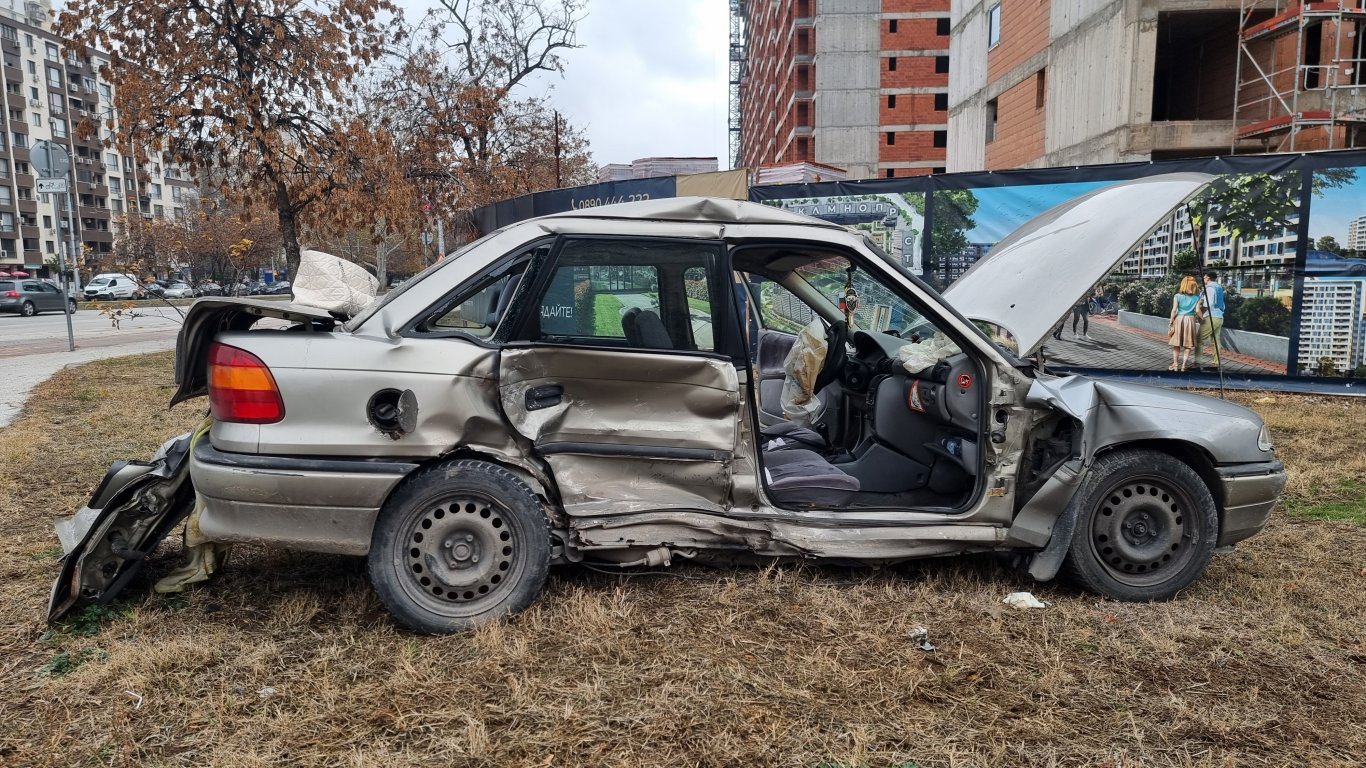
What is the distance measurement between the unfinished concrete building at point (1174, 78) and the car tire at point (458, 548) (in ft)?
61.0

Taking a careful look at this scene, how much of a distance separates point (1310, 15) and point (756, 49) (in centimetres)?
7690

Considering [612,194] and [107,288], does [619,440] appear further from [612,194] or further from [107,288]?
[107,288]

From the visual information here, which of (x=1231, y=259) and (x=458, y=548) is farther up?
(x=1231, y=259)

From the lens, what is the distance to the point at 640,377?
3488mm

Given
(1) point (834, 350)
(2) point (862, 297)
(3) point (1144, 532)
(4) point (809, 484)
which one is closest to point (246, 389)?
(4) point (809, 484)

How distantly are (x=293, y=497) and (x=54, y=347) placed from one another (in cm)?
1757

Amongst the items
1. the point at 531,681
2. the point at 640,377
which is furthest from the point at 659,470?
the point at 531,681

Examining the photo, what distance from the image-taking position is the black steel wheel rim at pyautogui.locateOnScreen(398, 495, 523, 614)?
11.0 ft

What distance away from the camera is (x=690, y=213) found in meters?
3.69

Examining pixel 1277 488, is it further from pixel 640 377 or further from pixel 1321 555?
pixel 640 377

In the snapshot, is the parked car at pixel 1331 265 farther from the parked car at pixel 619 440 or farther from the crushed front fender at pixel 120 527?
the crushed front fender at pixel 120 527

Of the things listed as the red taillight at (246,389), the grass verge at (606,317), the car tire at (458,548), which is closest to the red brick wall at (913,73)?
the grass verge at (606,317)

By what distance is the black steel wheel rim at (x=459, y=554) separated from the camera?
3340mm

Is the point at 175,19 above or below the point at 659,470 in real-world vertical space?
above
